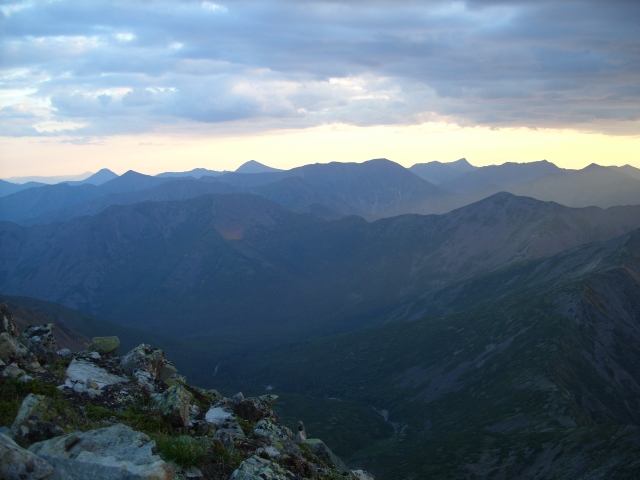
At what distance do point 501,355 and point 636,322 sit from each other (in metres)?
53.2

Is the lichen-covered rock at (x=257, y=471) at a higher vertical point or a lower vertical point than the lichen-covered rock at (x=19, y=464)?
lower

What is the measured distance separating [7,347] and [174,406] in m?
9.17

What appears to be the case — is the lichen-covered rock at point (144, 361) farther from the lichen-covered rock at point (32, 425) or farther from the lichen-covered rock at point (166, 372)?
the lichen-covered rock at point (32, 425)

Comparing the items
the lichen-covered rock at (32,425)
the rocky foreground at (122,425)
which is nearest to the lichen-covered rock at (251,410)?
the rocky foreground at (122,425)

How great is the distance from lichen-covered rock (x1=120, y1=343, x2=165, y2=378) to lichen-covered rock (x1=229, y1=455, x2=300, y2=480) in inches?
536

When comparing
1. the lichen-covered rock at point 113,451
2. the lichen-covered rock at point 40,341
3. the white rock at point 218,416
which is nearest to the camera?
the lichen-covered rock at point 113,451

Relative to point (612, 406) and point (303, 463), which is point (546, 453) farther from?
point (303, 463)

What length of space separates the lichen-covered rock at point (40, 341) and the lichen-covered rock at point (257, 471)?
16.7 m

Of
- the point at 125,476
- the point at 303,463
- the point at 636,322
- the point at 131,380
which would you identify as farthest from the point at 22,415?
the point at 636,322

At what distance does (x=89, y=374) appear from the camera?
2692 centimetres

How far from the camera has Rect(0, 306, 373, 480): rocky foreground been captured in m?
14.7

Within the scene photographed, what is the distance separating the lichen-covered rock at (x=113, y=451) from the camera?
14602 millimetres

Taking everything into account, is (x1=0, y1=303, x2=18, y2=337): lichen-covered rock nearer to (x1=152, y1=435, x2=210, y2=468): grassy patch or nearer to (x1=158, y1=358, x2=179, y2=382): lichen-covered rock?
(x1=158, y1=358, x2=179, y2=382): lichen-covered rock

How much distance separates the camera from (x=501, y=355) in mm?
184500
